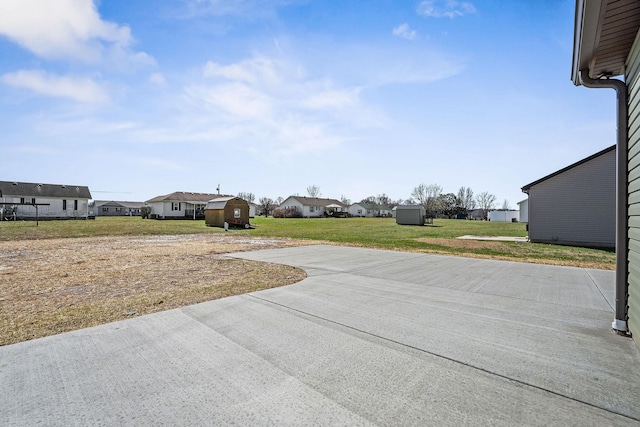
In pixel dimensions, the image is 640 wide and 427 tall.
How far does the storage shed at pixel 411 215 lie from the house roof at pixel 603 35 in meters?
32.5

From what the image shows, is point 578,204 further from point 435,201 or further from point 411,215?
point 435,201

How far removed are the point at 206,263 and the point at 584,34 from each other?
355 inches

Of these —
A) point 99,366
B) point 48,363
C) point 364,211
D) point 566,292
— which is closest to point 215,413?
point 99,366

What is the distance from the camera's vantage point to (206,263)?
8961 millimetres

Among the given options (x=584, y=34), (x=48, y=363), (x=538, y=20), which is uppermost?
(x=538, y=20)

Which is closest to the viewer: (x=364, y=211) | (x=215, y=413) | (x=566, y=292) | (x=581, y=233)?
(x=215, y=413)

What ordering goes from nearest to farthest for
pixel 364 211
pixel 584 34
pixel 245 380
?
1. pixel 245 380
2. pixel 584 34
3. pixel 364 211

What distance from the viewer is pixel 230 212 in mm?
27719

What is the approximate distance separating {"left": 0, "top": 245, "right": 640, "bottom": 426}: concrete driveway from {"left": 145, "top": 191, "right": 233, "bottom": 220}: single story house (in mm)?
44312

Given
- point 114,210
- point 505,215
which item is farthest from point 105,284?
point 114,210

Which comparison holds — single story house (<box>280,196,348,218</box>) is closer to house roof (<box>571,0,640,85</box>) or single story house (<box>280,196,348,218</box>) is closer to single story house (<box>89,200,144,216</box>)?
single story house (<box>89,200,144,216</box>)

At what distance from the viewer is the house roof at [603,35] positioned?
113 inches

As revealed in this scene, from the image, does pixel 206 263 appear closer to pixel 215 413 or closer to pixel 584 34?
pixel 215 413

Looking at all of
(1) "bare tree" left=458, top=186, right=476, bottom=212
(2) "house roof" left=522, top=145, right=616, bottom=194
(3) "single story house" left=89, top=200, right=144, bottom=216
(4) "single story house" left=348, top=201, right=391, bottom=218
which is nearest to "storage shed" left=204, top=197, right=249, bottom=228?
(2) "house roof" left=522, top=145, right=616, bottom=194
